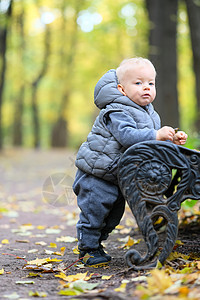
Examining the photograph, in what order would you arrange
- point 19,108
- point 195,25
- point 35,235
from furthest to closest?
point 19,108
point 195,25
point 35,235

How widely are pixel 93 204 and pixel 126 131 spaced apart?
0.65m

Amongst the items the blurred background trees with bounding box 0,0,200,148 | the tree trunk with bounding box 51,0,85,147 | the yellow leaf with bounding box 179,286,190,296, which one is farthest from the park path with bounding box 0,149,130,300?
the tree trunk with bounding box 51,0,85,147

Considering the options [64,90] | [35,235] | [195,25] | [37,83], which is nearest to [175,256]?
[35,235]

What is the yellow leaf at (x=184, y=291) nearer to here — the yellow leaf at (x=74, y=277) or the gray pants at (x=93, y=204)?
the yellow leaf at (x=74, y=277)

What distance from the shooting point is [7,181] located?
10.8 m

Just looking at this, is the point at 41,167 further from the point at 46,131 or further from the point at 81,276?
the point at 46,131

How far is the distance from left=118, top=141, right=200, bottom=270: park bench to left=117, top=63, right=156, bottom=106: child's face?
1.57 feet

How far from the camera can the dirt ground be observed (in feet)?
8.65

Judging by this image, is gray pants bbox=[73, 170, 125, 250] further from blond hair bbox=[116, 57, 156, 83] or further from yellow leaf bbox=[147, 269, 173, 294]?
yellow leaf bbox=[147, 269, 173, 294]

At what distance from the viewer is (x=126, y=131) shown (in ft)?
9.68

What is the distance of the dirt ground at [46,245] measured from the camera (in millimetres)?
2637

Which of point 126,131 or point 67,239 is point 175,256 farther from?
point 67,239

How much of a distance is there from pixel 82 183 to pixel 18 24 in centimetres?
2251

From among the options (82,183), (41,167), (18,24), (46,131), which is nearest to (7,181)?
(41,167)
